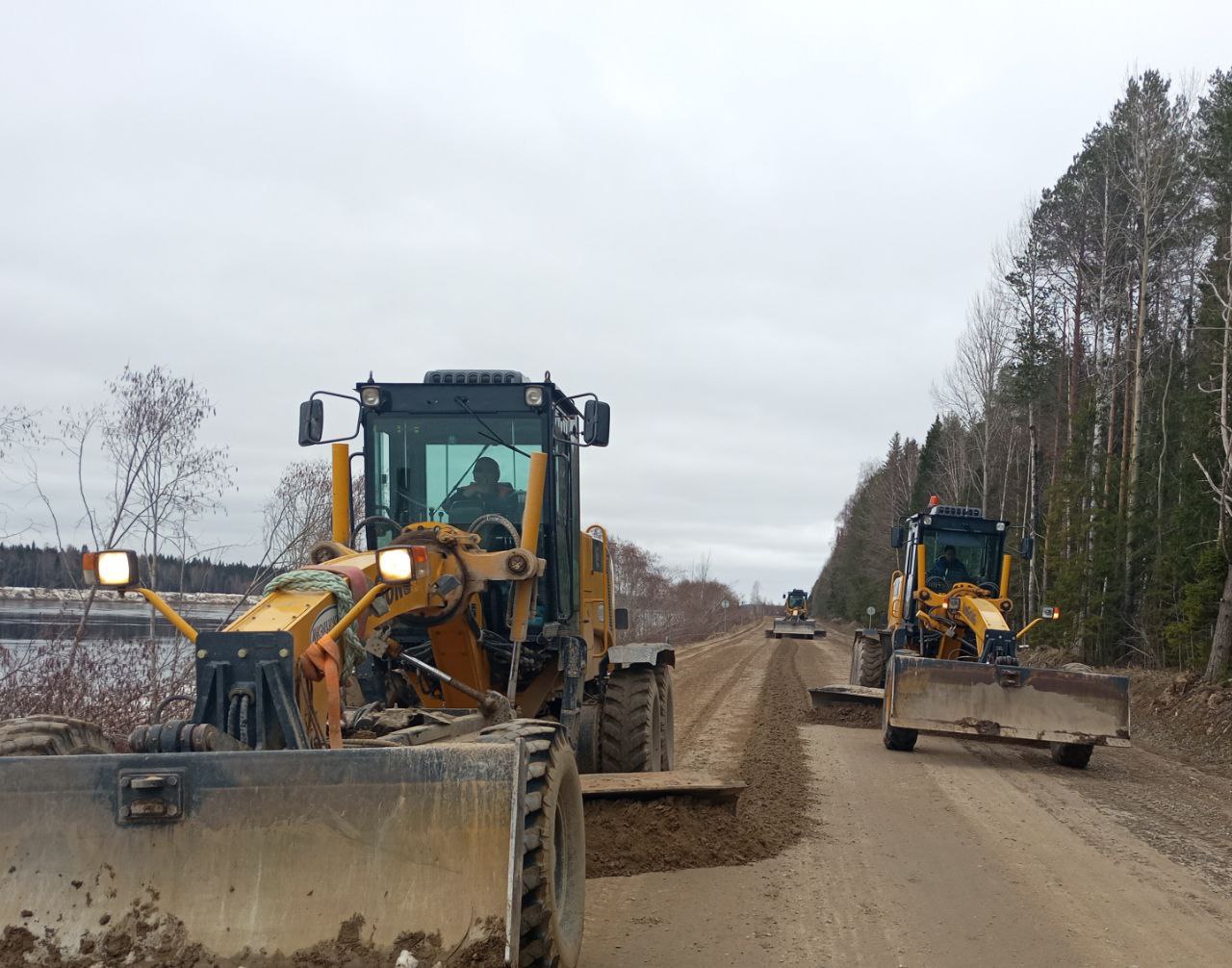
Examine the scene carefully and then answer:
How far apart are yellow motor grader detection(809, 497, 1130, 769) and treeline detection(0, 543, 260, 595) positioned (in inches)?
290

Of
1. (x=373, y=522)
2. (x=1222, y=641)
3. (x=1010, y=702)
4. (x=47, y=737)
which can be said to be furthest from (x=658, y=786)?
(x=1222, y=641)

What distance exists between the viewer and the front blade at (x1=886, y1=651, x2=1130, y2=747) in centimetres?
1188

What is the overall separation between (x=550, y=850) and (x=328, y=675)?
1.26 m

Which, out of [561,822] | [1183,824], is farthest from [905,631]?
[561,822]

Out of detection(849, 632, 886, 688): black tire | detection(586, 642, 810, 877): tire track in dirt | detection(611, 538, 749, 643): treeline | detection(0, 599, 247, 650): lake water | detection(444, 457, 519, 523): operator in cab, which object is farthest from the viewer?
detection(611, 538, 749, 643): treeline

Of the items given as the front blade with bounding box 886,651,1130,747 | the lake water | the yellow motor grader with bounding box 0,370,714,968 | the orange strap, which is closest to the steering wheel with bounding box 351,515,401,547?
the yellow motor grader with bounding box 0,370,714,968

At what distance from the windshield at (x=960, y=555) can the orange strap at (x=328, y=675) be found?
12506mm

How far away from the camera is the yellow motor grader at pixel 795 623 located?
2142 inches

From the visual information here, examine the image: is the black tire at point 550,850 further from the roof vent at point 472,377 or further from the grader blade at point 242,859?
the roof vent at point 472,377

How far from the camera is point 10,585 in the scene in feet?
34.8

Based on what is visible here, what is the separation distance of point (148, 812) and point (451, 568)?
267 centimetres

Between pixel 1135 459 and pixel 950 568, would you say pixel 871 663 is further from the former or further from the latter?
pixel 1135 459

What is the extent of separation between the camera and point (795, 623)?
55625 millimetres

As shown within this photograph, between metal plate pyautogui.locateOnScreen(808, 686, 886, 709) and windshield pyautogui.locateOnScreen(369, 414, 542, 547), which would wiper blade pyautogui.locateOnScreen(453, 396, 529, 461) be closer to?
windshield pyautogui.locateOnScreen(369, 414, 542, 547)
